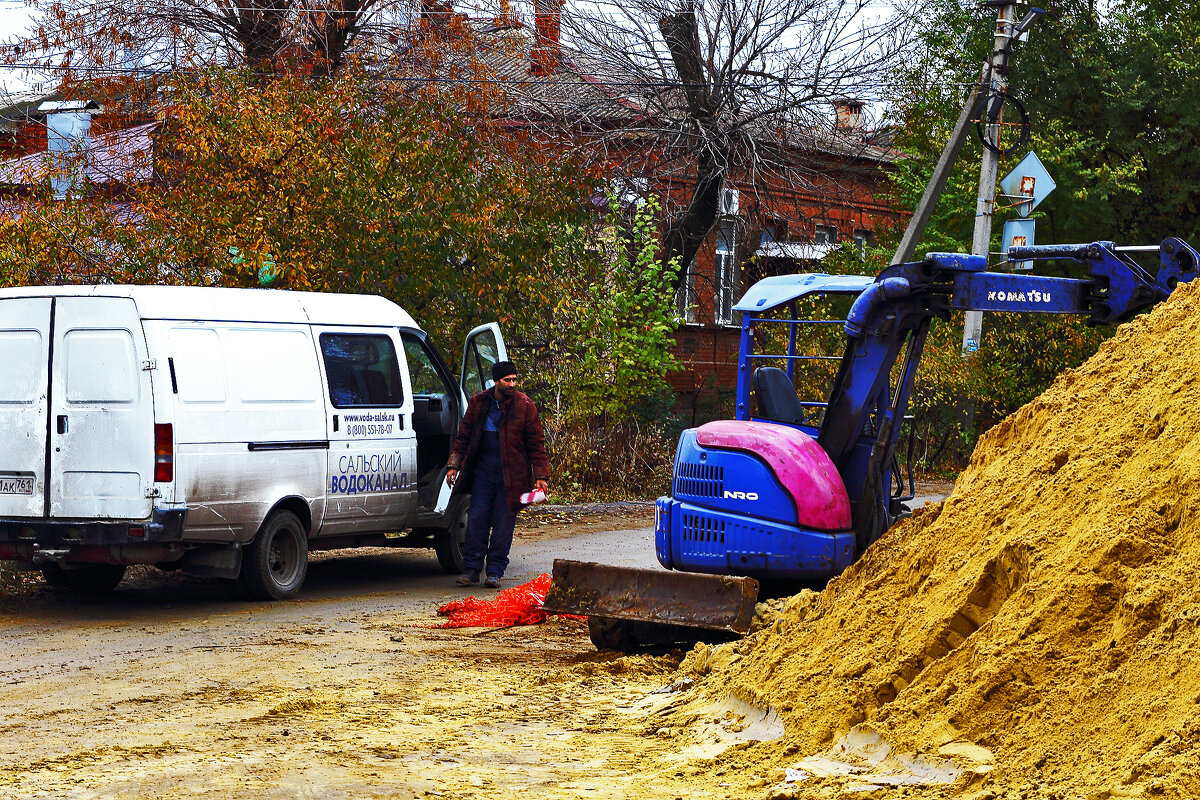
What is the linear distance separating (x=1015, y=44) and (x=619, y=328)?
23.0 feet

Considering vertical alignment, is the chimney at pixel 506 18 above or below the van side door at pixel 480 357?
above

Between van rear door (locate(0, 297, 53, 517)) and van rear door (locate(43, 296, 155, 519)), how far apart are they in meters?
0.09

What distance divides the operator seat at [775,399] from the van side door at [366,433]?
374cm

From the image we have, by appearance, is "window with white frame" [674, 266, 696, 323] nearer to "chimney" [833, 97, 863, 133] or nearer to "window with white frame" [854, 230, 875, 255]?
"window with white frame" [854, 230, 875, 255]

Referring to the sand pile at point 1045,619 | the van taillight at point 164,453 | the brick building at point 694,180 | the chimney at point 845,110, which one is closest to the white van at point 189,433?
the van taillight at point 164,453

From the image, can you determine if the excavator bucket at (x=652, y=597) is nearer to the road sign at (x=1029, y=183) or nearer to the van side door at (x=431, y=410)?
the van side door at (x=431, y=410)

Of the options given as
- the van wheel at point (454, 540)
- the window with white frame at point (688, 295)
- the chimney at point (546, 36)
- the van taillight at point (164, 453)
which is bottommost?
the van wheel at point (454, 540)

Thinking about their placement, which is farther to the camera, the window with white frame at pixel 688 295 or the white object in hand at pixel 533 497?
the window with white frame at pixel 688 295

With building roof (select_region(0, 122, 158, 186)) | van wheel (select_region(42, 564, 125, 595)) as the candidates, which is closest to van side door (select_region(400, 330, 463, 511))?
van wheel (select_region(42, 564, 125, 595))

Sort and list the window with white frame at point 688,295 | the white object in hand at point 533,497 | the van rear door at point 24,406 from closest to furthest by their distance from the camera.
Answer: the van rear door at point 24,406 → the white object in hand at point 533,497 → the window with white frame at point 688,295

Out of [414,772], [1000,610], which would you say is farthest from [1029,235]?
[414,772]

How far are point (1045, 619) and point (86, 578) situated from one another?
8.25 metres

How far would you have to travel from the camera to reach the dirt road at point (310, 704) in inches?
232

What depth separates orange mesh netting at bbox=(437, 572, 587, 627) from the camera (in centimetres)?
1013
